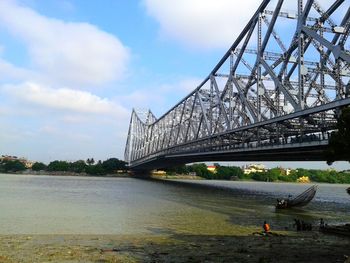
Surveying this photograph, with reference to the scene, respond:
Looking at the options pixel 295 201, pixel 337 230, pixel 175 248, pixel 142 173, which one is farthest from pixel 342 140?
pixel 142 173

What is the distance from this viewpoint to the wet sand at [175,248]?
18.6m

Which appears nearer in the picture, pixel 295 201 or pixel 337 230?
pixel 337 230

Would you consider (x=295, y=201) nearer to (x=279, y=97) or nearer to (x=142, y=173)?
(x=279, y=97)

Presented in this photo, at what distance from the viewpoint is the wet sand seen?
1856cm

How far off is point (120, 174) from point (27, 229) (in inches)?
6388

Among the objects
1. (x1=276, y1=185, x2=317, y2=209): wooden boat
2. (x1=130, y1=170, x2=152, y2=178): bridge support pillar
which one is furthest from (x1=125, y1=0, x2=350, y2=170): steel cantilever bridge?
(x1=130, y1=170, x2=152, y2=178): bridge support pillar

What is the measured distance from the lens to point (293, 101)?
4719 centimetres

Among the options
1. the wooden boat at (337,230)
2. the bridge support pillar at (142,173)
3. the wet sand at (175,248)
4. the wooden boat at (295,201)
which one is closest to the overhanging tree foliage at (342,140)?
the wet sand at (175,248)

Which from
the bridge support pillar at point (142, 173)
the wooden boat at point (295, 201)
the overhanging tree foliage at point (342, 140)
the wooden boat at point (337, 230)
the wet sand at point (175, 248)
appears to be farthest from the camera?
the bridge support pillar at point (142, 173)

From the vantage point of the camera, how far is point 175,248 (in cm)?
2147

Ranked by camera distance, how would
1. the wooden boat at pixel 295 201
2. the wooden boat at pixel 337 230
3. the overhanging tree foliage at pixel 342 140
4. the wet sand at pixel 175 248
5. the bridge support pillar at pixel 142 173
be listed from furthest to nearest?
the bridge support pillar at pixel 142 173, the wooden boat at pixel 295 201, the wooden boat at pixel 337 230, the overhanging tree foliage at pixel 342 140, the wet sand at pixel 175 248

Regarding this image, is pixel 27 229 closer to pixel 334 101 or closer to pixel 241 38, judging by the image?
pixel 334 101

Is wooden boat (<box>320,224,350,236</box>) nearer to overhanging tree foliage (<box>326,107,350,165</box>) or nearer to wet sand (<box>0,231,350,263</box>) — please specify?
wet sand (<box>0,231,350,263</box>)

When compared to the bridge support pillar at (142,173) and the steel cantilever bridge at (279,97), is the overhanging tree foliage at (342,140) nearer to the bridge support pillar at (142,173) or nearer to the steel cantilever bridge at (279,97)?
the steel cantilever bridge at (279,97)
